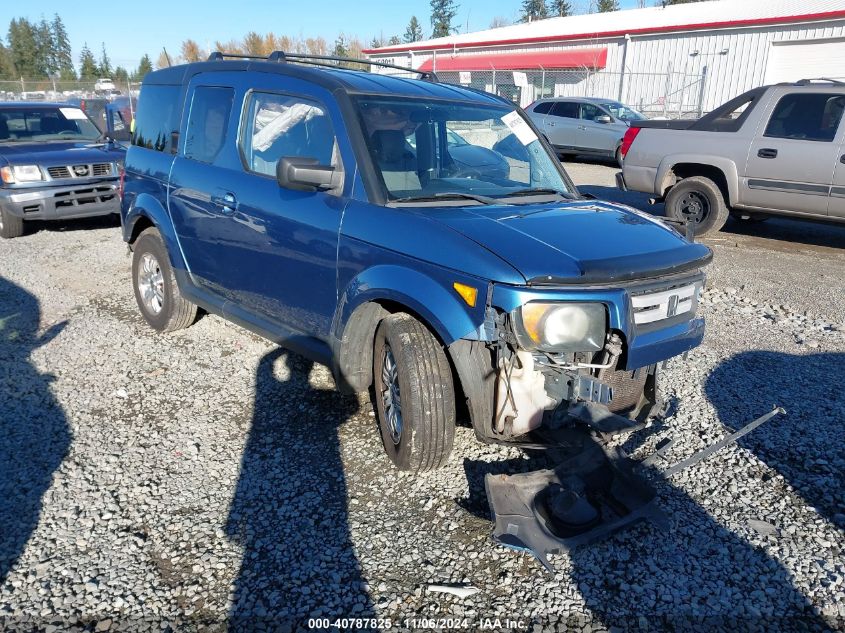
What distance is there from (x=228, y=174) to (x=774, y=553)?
12.5ft

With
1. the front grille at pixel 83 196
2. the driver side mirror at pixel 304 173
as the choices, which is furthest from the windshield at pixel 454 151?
the front grille at pixel 83 196

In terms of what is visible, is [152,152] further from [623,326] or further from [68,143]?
[68,143]

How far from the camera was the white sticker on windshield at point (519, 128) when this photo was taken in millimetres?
4547

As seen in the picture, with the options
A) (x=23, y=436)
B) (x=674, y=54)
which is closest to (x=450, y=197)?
(x=23, y=436)

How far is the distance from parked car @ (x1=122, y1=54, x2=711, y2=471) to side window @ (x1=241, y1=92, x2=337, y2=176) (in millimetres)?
12

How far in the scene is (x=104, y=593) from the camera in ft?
9.20

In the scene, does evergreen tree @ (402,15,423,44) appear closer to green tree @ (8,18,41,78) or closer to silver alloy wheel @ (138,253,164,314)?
green tree @ (8,18,41,78)

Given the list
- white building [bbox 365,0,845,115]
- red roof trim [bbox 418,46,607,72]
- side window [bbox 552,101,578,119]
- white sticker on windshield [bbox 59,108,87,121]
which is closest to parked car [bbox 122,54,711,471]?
white sticker on windshield [bbox 59,108,87,121]

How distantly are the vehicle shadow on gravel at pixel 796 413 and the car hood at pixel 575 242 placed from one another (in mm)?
1254

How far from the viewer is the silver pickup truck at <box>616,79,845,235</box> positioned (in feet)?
27.8

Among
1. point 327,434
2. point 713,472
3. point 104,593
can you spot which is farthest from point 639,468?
point 104,593

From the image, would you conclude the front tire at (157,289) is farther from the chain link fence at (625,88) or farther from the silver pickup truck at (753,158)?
the chain link fence at (625,88)

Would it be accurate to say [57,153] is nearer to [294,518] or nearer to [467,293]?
[294,518]

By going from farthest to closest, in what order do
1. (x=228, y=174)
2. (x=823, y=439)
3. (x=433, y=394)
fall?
(x=228, y=174), (x=823, y=439), (x=433, y=394)
